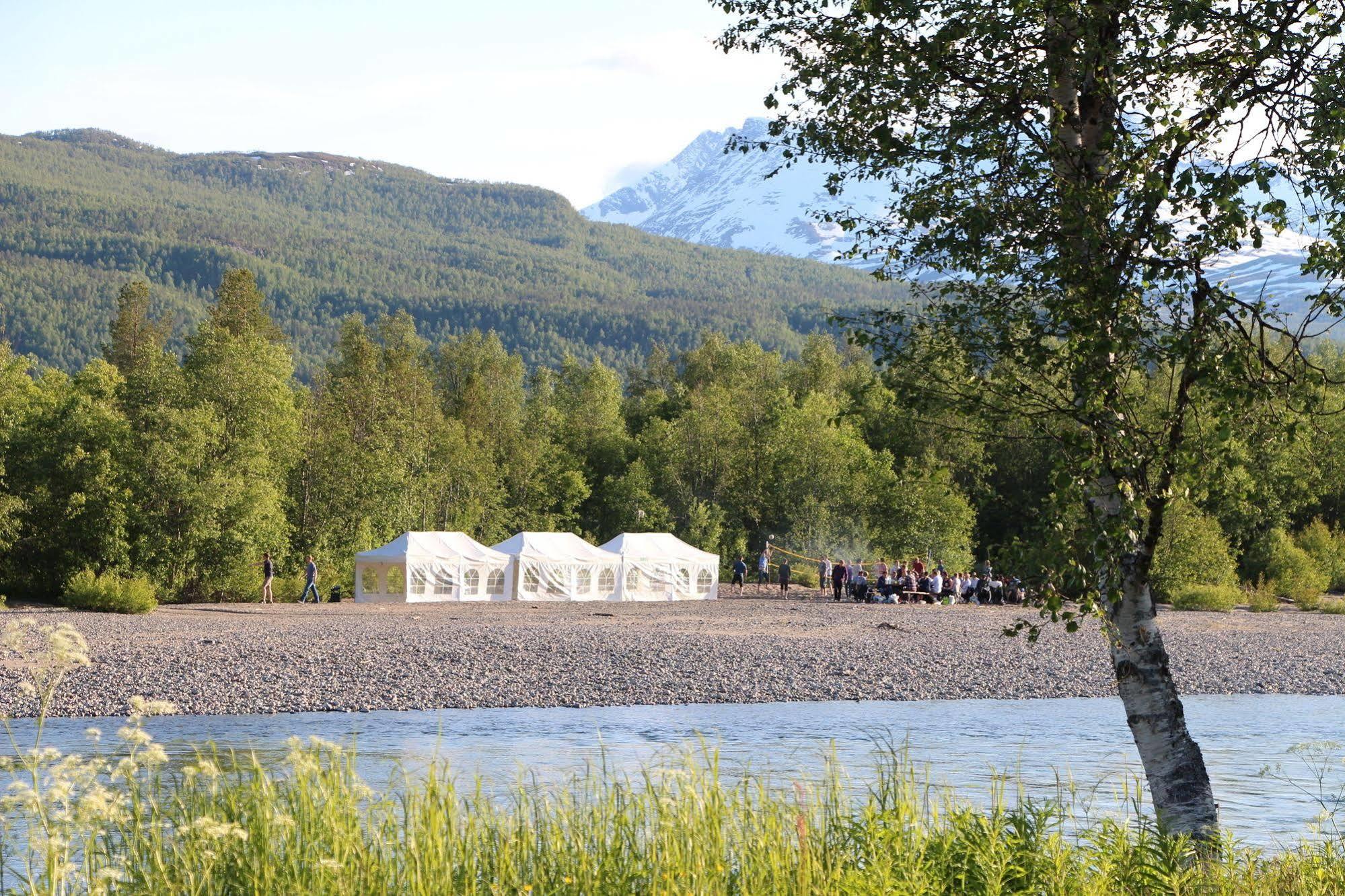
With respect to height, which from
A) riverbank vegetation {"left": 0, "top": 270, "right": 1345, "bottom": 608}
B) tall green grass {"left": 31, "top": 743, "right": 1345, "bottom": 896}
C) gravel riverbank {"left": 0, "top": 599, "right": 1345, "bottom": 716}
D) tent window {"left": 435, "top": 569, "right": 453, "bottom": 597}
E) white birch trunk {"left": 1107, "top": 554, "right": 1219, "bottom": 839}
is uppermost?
riverbank vegetation {"left": 0, "top": 270, "right": 1345, "bottom": 608}

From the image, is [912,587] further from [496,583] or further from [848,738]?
[848,738]

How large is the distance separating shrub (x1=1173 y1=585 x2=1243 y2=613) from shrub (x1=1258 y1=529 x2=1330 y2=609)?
2748 mm

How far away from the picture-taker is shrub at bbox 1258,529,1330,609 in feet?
158

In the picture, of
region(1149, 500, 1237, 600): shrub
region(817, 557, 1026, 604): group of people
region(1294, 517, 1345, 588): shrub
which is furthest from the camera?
region(1294, 517, 1345, 588): shrub

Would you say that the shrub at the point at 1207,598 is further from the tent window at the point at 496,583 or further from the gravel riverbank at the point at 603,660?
the tent window at the point at 496,583

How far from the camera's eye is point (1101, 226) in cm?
672

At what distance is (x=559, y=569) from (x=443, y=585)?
4.06 meters

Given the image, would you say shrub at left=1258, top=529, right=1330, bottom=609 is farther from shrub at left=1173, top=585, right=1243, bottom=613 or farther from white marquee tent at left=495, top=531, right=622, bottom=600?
white marquee tent at left=495, top=531, right=622, bottom=600

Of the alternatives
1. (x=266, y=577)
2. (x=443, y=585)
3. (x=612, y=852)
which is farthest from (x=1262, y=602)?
(x=612, y=852)

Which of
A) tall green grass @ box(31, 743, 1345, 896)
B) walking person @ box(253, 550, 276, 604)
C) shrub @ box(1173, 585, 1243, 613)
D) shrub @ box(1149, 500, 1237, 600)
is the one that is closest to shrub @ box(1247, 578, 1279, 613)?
shrub @ box(1173, 585, 1243, 613)

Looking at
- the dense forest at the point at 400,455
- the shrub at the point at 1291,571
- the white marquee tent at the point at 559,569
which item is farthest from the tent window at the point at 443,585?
the shrub at the point at 1291,571

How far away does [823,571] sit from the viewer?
53750 millimetres

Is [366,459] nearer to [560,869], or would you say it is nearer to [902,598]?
[902,598]

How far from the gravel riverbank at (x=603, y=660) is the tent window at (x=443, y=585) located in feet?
A: 22.3
